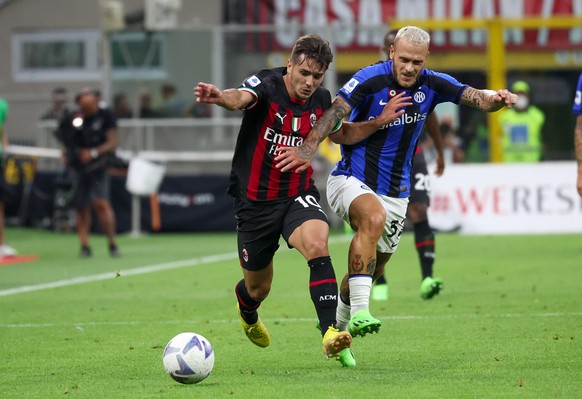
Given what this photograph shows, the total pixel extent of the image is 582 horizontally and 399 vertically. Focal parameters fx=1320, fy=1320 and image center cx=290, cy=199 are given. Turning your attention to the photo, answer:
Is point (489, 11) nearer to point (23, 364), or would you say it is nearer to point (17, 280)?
point (17, 280)

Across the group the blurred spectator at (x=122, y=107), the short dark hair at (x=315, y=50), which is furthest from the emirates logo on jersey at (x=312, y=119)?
the blurred spectator at (x=122, y=107)

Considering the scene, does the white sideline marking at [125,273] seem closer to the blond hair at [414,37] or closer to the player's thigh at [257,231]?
the player's thigh at [257,231]

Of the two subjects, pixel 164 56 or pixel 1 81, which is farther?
pixel 1 81

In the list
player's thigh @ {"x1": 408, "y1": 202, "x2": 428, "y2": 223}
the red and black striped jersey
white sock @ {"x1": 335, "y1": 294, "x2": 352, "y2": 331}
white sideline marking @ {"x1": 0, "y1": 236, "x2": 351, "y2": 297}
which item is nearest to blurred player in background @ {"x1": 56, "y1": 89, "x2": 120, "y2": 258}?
white sideline marking @ {"x1": 0, "y1": 236, "x2": 351, "y2": 297}

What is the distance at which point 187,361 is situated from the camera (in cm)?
742

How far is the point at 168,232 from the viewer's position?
22.4 m

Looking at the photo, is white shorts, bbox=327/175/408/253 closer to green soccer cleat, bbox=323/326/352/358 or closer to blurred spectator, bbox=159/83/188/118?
green soccer cleat, bbox=323/326/352/358

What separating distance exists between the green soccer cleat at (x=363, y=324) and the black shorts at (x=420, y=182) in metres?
3.94

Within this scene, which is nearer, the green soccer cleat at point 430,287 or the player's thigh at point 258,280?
the player's thigh at point 258,280

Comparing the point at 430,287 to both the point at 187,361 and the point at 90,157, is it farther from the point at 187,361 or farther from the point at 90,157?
the point at 90,157

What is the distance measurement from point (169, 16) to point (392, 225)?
49.2 feet

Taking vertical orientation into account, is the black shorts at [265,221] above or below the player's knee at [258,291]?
above

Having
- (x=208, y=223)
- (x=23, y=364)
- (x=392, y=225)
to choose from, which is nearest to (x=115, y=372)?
(x=23, y=364)

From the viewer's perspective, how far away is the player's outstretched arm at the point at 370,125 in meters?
8.93
